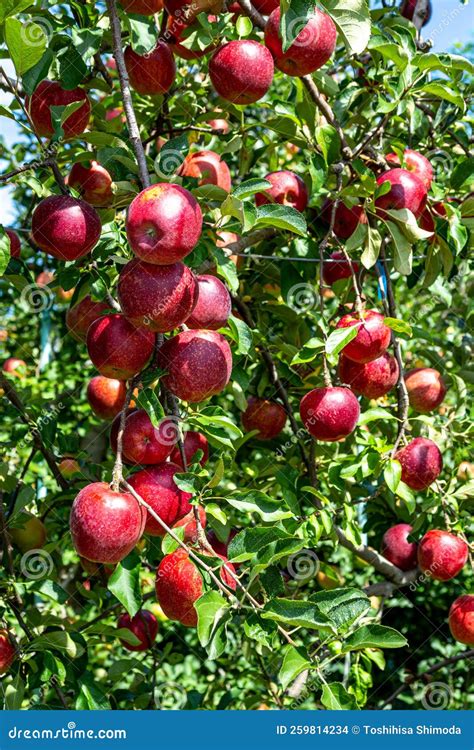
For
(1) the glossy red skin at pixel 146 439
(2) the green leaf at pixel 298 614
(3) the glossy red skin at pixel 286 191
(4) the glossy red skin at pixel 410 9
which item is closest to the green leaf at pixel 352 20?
(3) the glossy red skin at pixel 286 191

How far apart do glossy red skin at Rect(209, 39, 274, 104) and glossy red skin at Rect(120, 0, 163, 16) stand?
16 cm

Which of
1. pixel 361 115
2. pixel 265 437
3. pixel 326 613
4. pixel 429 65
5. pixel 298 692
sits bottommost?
pixel 298 692

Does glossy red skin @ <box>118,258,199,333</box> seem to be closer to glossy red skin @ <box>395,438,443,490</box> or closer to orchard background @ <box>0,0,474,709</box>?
orchard background @ <box>0,0,474,709</box>

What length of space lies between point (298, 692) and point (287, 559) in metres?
0.38

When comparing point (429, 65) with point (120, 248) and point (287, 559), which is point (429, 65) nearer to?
point (120, 248)

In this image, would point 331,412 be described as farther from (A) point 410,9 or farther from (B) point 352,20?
(A) point 410,9

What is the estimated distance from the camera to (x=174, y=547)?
1172 mm

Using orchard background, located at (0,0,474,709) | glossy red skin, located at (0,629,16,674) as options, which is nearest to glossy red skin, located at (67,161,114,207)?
orchard background, located at (0,0,474,709)

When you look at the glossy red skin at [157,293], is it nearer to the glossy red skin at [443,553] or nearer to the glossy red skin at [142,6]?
the glossy red skin at [142,6]

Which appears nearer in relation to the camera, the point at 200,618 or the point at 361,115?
the point at 200,618

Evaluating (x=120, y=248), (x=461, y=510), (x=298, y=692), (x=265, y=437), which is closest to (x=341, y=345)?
(x=120, y=248)

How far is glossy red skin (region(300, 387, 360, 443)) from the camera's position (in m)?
1.54

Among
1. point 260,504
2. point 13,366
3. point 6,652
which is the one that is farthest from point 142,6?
point 13,366

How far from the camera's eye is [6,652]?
5.12 ft
